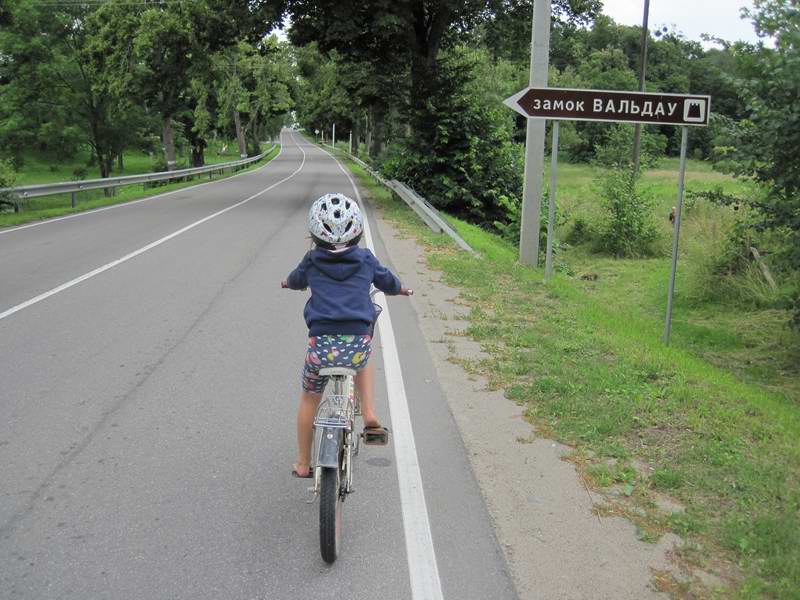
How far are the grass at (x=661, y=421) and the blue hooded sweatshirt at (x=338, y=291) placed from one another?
1805 mm

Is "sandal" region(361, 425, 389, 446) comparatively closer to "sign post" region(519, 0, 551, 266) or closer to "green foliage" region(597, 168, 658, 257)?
"sign post" region(519, 0, 551, 266)

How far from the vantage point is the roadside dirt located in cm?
354

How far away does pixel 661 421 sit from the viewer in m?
5.46

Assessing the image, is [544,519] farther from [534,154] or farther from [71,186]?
[71,186]

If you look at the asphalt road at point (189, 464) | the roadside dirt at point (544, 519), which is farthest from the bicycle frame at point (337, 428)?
the roadside dirt at point (544, 519)

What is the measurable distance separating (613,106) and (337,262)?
268 inches

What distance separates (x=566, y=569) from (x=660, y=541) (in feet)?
1.96

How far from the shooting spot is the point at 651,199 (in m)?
22.9

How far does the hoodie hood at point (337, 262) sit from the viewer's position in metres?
4.05

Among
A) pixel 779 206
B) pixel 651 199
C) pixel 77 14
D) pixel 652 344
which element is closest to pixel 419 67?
pixel 651 199

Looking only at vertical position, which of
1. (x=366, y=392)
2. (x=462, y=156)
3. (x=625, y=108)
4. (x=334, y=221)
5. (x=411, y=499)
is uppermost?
(x=625, y=108)

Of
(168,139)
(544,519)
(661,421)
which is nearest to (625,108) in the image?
(661,421)

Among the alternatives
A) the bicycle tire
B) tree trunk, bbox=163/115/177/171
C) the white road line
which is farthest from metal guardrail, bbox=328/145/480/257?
tree trunk, bbox=163/115/177/171

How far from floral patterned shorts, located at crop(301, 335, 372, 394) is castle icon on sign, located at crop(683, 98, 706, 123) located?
657 centimetres
